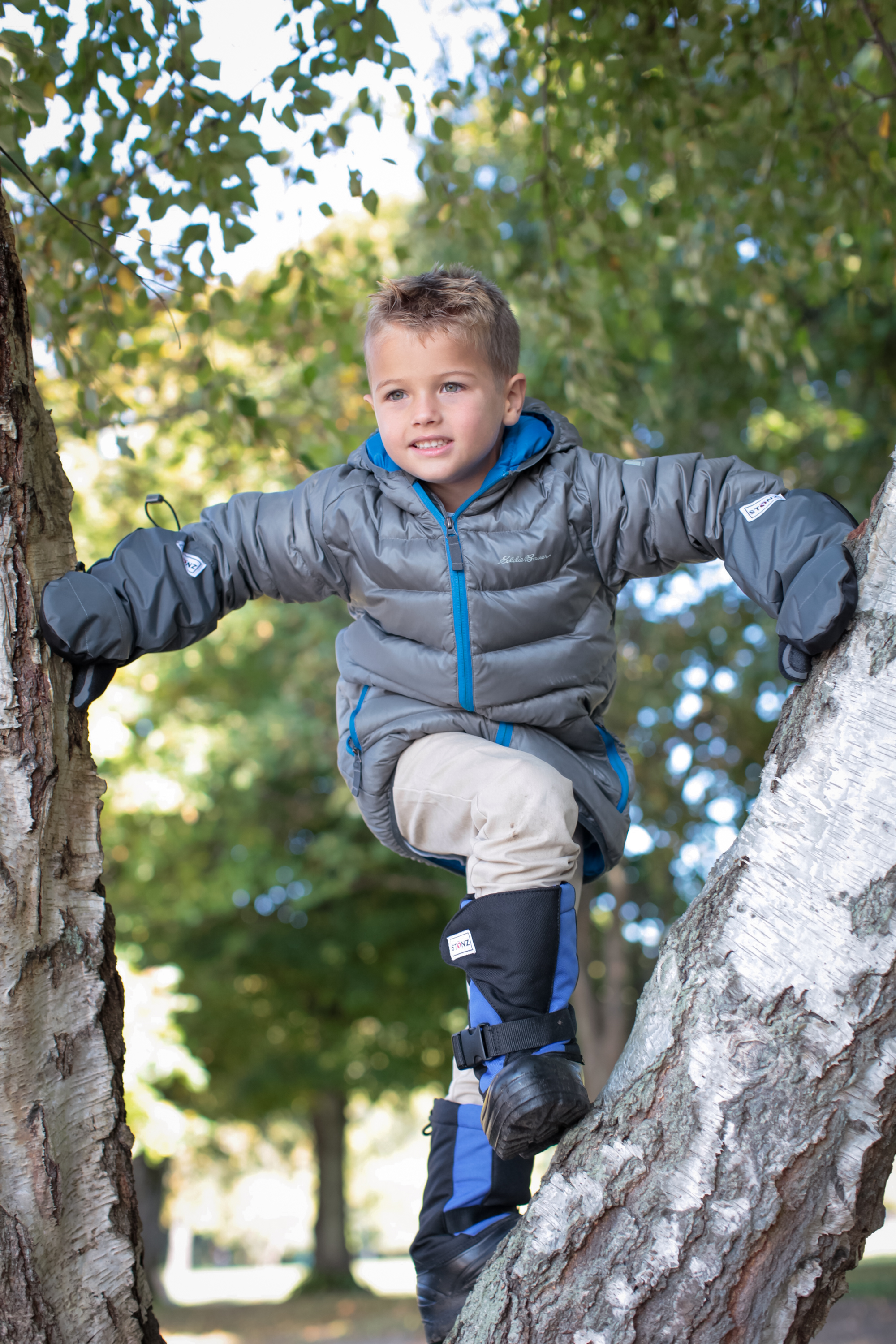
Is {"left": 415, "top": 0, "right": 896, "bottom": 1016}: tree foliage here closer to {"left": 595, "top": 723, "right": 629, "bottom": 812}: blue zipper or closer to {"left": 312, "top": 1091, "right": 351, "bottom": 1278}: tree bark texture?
{"left": 595, "top": 723, "right": 629, "bottom": 812}: blue zipper

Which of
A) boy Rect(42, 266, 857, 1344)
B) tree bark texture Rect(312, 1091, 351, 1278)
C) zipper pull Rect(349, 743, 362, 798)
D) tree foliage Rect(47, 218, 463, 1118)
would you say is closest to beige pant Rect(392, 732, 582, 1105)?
boy Rect(42, 266, 857, 1344)

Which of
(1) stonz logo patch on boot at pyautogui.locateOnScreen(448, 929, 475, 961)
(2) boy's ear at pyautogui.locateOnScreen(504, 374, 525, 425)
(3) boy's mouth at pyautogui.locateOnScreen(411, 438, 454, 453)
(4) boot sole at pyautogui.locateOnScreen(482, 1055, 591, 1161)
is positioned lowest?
(4) boot sole at pyautogui.locateOnScreen(482, 1055, 591, 1161)

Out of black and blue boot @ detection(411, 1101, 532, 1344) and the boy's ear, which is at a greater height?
the boy's ear

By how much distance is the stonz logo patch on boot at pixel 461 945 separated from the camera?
1916mm

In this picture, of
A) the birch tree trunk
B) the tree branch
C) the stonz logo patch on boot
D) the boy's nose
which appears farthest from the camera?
the tree branch

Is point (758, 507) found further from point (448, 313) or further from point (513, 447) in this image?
point (448, 313)

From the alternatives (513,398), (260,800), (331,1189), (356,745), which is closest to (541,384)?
(513,398)

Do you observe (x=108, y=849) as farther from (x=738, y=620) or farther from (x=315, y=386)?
(x=738, y=620)

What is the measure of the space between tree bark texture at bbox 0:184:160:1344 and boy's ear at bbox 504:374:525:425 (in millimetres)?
990

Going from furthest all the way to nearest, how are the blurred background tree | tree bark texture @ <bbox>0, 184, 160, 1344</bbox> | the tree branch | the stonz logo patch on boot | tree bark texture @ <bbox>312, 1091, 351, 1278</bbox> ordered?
1. tree bark texture @ <bbox>312, 1091, 351, 1278</bbox>
2. the blurred background tree
3. the tree branch
4. the stonz logo patch on boot
5. tree bark texture @ <bbox>0, 184, 160, 1344</bbox>

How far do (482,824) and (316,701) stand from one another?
878 centimetres

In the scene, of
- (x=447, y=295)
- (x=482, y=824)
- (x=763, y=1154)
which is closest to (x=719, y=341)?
(x=447, y=295)

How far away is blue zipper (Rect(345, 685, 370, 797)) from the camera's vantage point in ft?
7.61

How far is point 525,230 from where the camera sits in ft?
29.7
